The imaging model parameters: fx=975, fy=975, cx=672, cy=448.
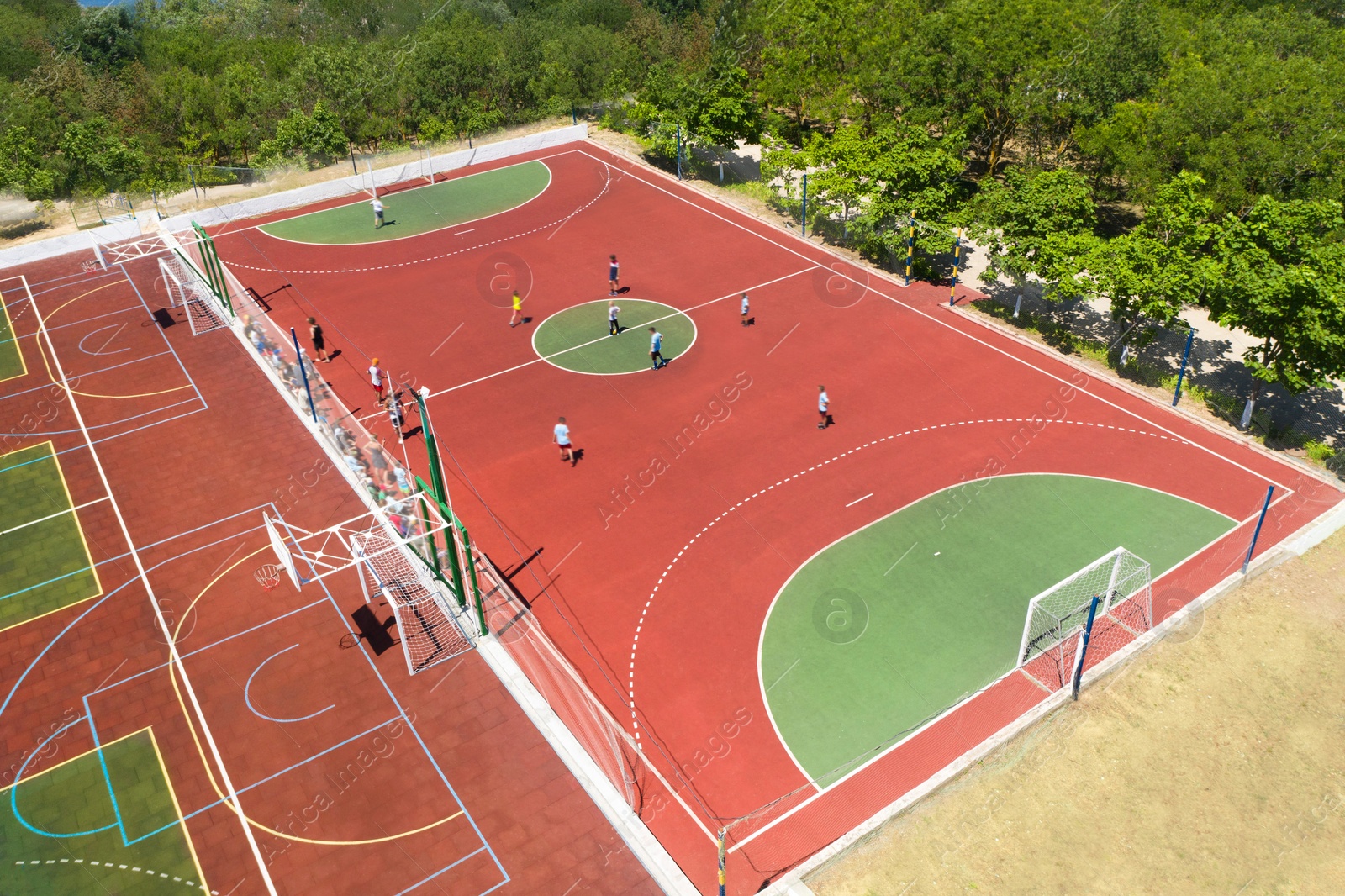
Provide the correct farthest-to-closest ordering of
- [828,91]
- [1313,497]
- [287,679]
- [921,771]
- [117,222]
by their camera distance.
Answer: [828,91] < [117,222] < [1313,497] < [287,679] < [921,771]

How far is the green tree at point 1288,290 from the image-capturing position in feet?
91.9

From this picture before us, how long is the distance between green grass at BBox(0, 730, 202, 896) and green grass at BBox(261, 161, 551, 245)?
30.1 m

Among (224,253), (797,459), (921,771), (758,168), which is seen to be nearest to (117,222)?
(224,253)

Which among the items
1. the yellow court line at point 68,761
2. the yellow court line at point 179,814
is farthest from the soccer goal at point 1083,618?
the yellow court line at point 68,761

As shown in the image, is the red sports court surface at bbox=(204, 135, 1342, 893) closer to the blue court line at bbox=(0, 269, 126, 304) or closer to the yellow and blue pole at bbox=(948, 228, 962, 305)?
the yellow and blue pole at bbox=(948, 228, 962, 305)

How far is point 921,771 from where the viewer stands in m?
21.2

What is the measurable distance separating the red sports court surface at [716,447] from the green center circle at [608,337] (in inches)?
23.1

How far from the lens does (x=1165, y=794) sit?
20.3 m

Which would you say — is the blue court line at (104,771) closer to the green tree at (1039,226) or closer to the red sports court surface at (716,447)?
the red sports court surface at (716,447)

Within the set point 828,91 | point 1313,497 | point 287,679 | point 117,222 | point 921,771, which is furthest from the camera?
point 828,91

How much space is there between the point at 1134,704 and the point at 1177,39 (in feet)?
119

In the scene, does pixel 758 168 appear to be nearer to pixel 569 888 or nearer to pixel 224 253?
pixel 224 253

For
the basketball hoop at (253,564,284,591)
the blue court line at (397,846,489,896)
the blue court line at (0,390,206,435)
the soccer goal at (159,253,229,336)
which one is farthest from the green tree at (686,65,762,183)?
the blue court line at (397,846,489,896)

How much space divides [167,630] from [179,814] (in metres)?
5.90
